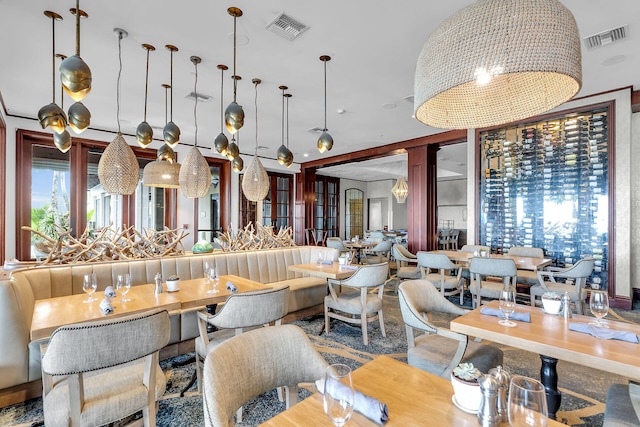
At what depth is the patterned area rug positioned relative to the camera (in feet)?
7.23

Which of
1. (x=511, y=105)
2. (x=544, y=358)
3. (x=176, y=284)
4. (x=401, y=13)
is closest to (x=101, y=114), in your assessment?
(x=176, y=284)

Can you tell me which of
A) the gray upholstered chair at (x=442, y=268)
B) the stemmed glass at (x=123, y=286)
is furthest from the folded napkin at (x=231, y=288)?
the gray upholstered chair at (x=442, y=268)

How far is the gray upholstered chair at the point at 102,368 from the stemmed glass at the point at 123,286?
0.74m

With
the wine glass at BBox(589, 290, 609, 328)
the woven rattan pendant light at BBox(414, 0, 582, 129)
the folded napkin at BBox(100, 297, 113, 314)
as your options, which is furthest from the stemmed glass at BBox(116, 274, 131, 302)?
the wine glass at BBox(589, 290, 609, 328)

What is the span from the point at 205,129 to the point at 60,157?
311 centimetres

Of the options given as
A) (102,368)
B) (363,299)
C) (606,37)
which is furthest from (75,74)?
(606,37)

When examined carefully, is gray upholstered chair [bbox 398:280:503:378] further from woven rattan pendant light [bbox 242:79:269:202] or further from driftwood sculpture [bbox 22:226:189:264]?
driftwood sculpture [bbox 22:226:189:264]

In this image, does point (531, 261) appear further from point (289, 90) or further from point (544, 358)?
point (289, 90)

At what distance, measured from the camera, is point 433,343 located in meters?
2.28

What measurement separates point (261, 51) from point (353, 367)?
3.58 metres

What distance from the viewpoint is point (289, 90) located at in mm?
4797

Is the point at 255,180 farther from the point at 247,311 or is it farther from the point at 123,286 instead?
the point at 247,311

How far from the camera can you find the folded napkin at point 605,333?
163 centimetres

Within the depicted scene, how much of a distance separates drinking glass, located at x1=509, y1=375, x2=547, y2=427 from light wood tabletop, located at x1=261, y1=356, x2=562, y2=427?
0.36 ft
